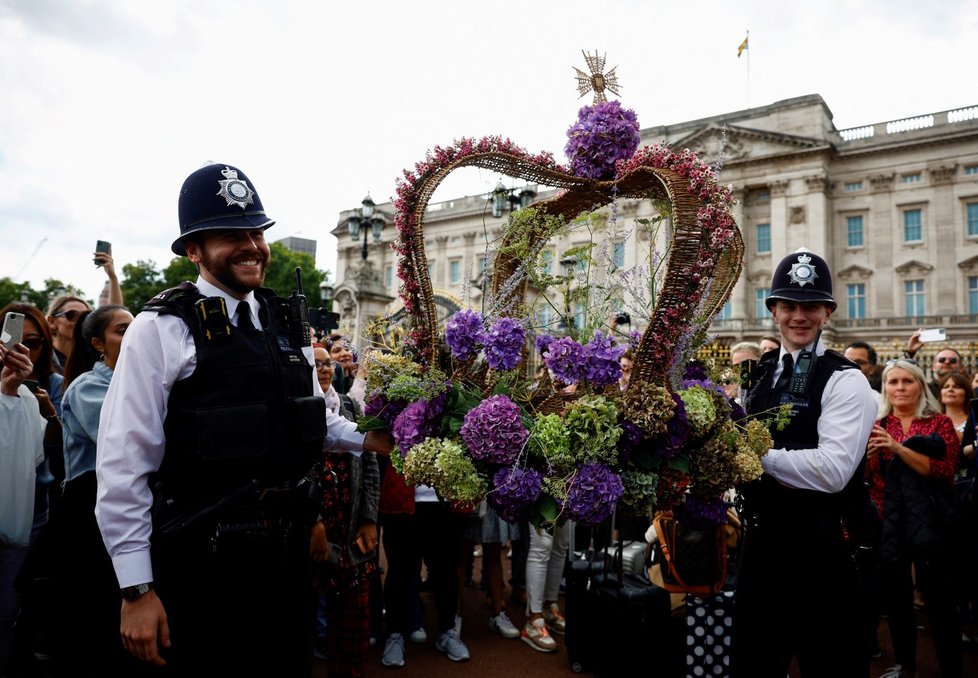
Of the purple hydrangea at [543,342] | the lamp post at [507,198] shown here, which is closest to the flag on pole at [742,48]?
the lamp post at [507,198]

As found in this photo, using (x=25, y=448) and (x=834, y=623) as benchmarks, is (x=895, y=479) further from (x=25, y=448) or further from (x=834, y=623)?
(x=25, y=448)

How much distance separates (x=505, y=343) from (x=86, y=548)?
9.17 feet

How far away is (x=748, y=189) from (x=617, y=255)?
144ft

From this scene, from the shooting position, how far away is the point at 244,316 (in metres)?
2.93

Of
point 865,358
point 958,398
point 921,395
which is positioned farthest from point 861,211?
point 921,395

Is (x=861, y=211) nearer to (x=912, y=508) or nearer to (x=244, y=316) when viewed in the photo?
(x=912, y=508)

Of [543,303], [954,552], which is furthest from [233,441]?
[954,552]

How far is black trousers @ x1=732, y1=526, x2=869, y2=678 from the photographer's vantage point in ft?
10.5

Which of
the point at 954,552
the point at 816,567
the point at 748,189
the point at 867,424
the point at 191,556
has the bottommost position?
the point at 954,552

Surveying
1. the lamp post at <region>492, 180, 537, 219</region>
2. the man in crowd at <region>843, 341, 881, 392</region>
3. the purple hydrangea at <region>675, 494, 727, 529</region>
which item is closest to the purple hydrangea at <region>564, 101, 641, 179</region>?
the lamp post at <region>492, 180, 537, 219</region>

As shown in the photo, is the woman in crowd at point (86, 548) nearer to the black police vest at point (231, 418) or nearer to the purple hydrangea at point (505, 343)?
the black police vest at point (231, 418)

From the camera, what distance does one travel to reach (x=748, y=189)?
42.6 metres

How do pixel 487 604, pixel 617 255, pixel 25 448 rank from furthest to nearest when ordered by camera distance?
pixel 487 604 → pixel 25 448 → pixel 617 255

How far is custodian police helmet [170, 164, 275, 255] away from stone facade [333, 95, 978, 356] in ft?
111
